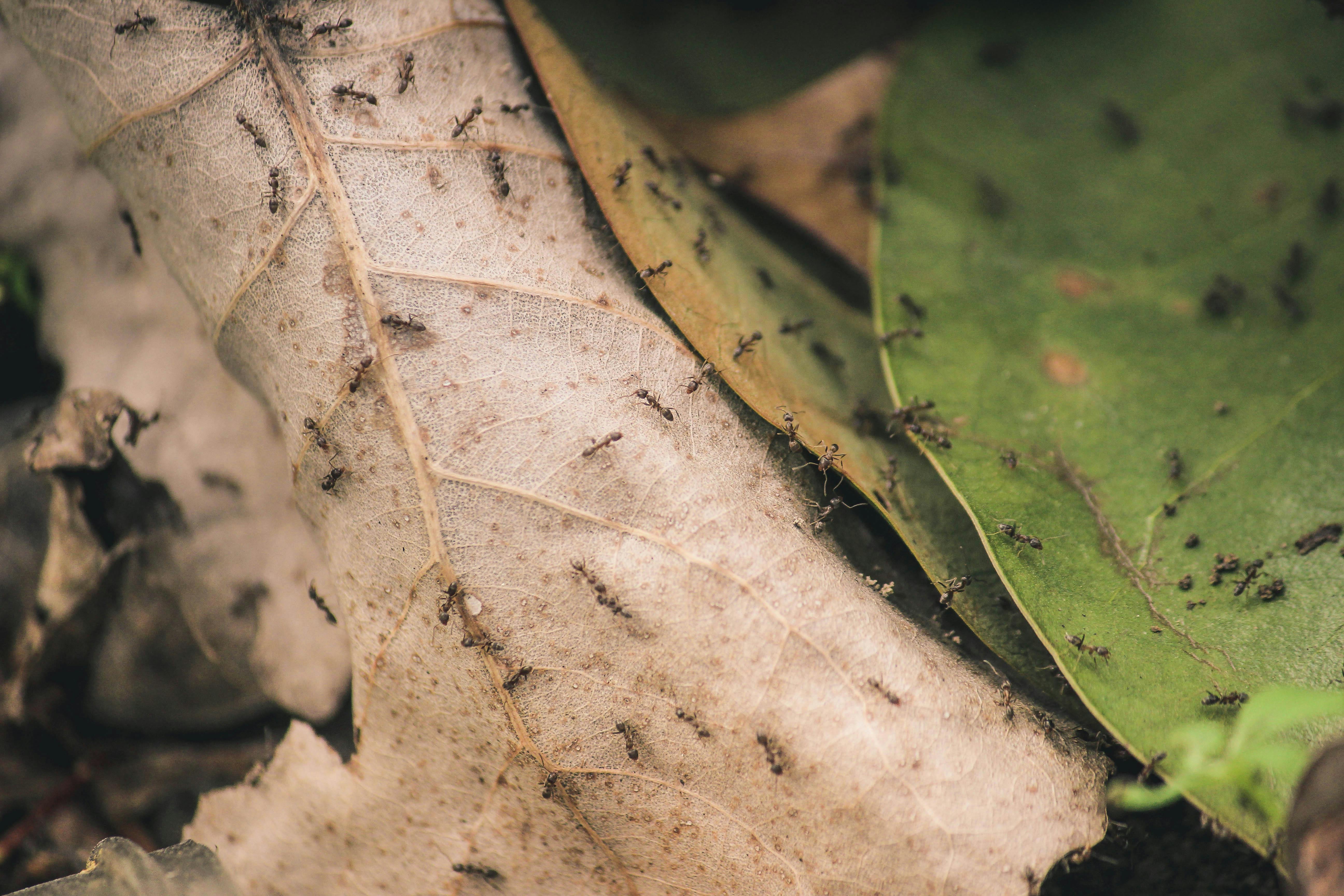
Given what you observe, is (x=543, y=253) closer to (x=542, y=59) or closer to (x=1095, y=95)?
(x=542, y=59)

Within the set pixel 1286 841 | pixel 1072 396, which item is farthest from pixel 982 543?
pixel 1286 841

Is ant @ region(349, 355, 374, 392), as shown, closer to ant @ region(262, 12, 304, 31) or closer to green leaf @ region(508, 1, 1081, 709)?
green leaf @ region(508, 1, 1081, 709)

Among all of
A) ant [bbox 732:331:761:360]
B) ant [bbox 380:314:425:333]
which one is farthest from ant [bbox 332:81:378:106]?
ant [bbox 732:331:761:360]

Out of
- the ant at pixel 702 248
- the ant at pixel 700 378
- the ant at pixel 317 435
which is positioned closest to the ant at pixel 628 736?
the ant at pixel 700 378

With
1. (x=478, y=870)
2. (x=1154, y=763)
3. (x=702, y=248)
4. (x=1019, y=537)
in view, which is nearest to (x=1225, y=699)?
(x=1154, y=763)

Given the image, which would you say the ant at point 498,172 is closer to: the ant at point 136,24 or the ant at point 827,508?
the ant at point 136,24

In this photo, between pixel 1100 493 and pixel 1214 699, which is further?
pixel 1100 493
